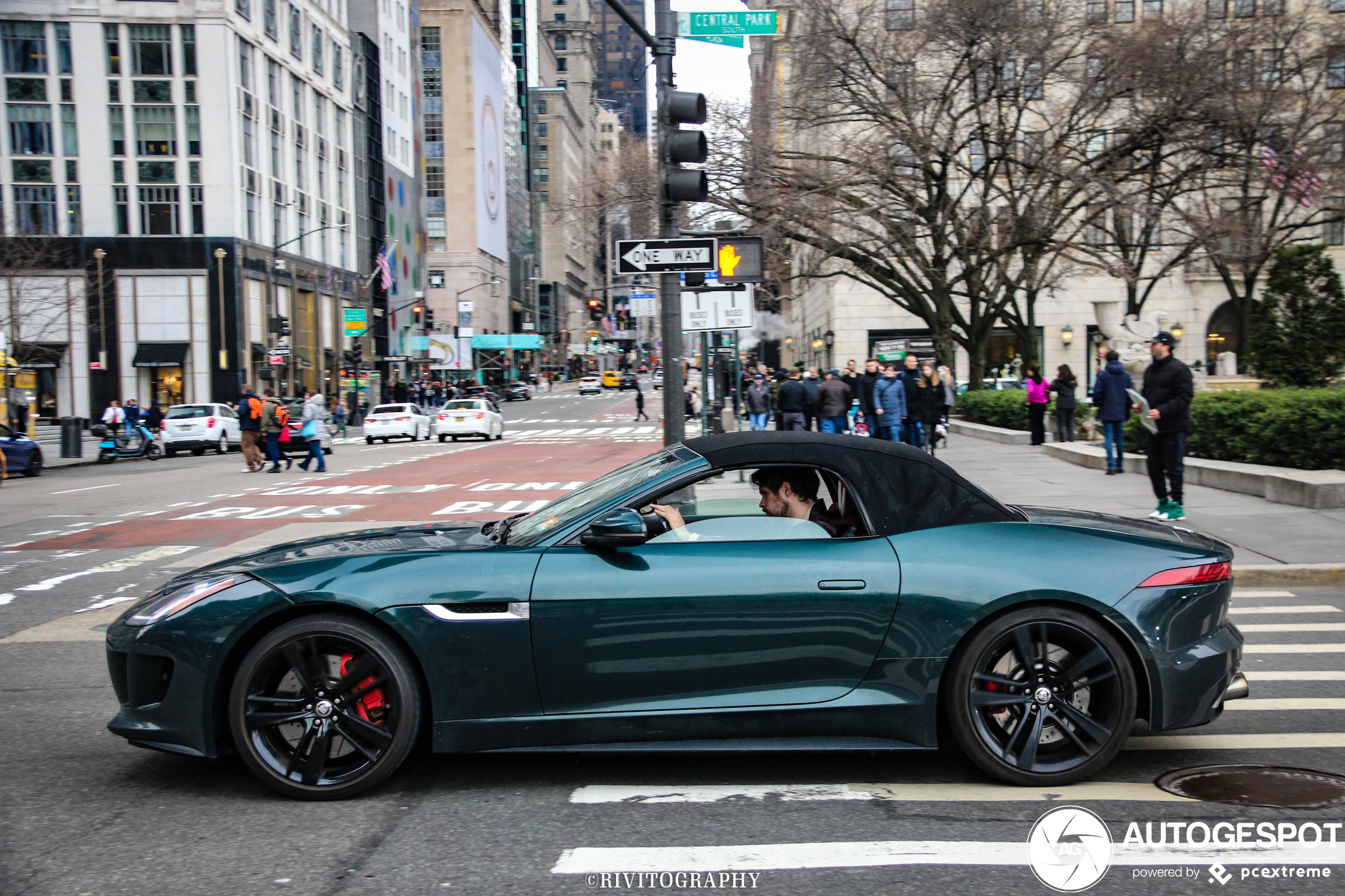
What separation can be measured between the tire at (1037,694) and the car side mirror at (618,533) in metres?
1.33

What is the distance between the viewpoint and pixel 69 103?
5356 cm

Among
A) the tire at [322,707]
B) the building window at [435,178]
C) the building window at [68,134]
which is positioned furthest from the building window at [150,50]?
the building window at [435,178]

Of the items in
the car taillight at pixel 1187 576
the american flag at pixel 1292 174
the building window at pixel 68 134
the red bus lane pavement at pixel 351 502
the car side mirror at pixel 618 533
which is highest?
the building window at pixel 68 134

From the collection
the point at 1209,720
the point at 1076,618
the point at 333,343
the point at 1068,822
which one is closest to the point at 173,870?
the point at 1068,822

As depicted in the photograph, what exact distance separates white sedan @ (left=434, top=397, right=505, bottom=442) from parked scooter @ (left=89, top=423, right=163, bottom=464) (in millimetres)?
8908

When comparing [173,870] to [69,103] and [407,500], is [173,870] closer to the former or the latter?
[407,500]

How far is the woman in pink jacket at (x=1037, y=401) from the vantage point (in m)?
24.6

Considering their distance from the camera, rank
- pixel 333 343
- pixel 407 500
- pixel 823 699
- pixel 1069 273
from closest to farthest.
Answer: pixel 823 699, pixel 407 500, pixel 1069 273, pixel 333 343

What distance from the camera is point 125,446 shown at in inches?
1326

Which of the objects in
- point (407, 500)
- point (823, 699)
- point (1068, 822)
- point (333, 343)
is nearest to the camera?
point (1068, 822)

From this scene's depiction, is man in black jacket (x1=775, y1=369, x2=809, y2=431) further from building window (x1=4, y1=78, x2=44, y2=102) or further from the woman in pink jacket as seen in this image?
building window (x1=4, y1=78, x2=44, y2=102)

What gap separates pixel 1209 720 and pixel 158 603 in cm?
422

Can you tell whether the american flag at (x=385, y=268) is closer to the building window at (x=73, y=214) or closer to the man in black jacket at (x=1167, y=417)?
the building window at (x=73, y=214)

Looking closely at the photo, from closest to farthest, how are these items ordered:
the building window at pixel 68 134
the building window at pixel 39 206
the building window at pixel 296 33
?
1. the building window at pixel 39 206
2. the building window at pixel 68 134
3. the building window at pixel 296 33
